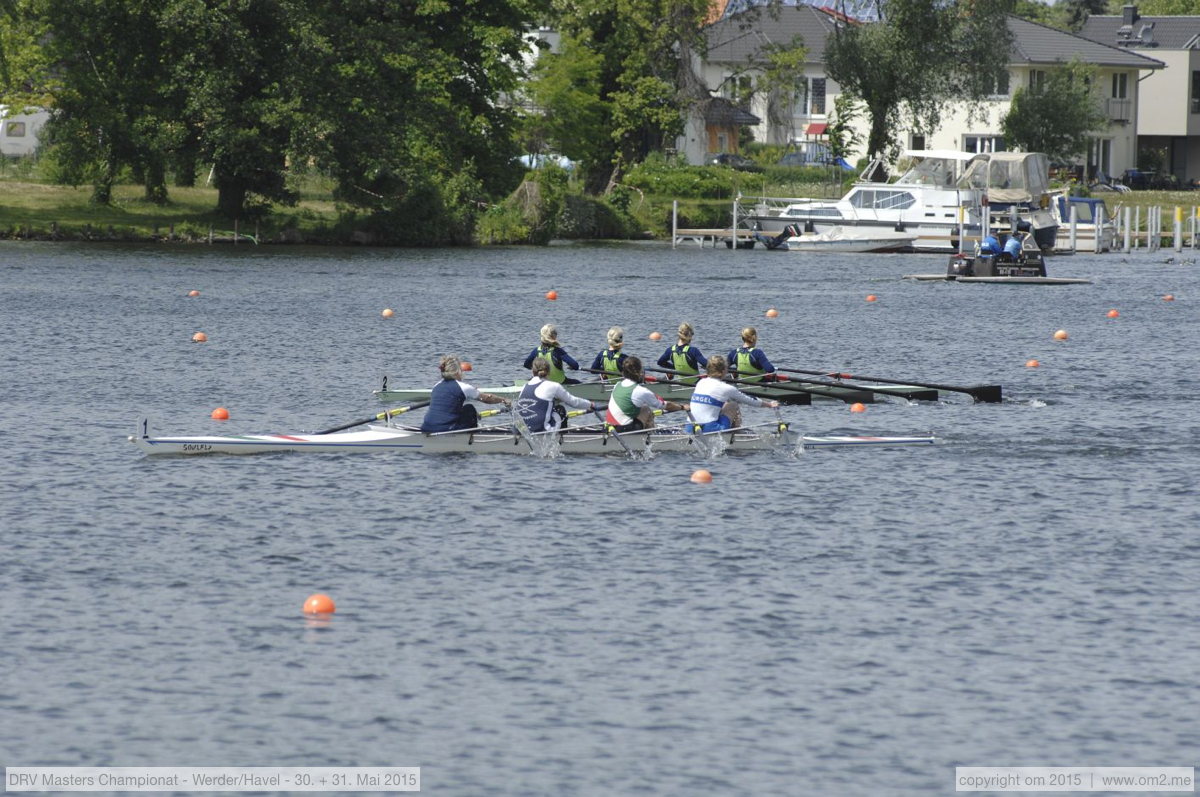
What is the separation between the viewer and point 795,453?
75.6 ft

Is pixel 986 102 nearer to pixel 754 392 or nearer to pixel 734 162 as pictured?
pixel 734 162

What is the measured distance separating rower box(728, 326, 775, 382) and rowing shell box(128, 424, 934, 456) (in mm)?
3144

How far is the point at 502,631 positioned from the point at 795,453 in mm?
8997

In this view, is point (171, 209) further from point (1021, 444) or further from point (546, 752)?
point (546, 752)

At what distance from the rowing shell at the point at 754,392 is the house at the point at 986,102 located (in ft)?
204

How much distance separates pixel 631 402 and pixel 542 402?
1.14m

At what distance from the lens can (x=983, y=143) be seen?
9850cm

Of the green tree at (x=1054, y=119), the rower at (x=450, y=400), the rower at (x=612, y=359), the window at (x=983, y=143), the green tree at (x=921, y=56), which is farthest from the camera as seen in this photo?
the window at (x=983, y=143)

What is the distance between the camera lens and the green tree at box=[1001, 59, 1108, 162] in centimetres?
9100

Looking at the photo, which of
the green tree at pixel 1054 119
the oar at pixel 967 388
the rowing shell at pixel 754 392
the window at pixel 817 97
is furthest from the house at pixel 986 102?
the oar at pixel 967 388

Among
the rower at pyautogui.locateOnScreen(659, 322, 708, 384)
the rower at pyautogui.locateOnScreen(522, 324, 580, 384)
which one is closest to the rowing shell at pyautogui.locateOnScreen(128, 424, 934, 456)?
the rower at pyautogui.locateOnScreen(522, 324, 580, 384)

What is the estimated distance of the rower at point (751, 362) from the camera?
26.1 metres

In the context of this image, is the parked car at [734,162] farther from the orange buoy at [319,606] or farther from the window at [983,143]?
the orange buoy at [319,606]

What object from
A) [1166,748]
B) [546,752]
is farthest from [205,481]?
[1166,748]
